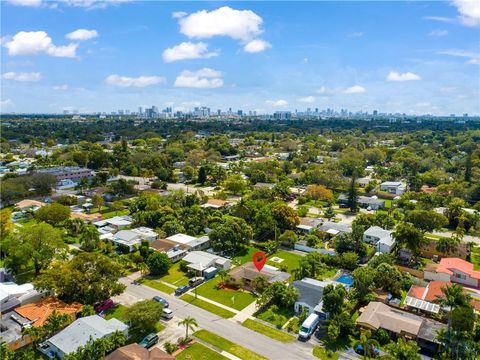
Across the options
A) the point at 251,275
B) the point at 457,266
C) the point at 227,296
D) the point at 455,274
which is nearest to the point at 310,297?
the point at 251,275

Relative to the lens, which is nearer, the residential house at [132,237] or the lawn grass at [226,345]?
the lawn grass at [226,345]

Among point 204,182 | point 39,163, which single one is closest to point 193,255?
point 204,182

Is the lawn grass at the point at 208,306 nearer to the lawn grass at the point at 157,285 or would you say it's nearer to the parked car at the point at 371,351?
the lawn grass at the point at 157,285

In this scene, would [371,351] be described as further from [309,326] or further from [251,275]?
[251,275]

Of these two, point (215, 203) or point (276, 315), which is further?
point (215, 203)

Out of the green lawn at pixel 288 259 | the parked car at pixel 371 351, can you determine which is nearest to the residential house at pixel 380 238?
the green lawn at pixel 288 259

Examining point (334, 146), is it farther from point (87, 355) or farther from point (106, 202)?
point (87, 355)
